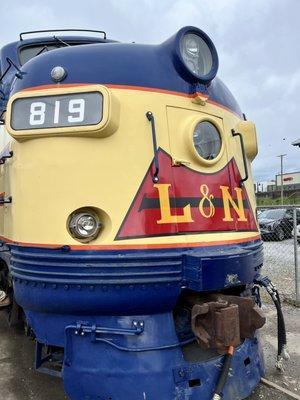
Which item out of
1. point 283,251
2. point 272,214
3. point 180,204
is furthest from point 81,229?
point 272,214

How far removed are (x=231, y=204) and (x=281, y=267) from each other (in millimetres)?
6751

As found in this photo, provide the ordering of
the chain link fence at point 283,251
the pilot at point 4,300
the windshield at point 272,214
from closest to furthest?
the pilot at point 4,300
the chain link fence at point 283,251
the windshield at point 272,214

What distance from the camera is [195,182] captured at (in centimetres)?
295

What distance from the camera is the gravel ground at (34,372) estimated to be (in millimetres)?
3467

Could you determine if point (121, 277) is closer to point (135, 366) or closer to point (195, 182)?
point (135, 366)

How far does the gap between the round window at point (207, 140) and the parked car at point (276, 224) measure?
10682 mm

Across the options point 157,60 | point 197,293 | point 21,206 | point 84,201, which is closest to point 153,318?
point 197,293

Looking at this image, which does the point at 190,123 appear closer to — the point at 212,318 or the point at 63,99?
the point at 63,99

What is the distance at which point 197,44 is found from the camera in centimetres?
309

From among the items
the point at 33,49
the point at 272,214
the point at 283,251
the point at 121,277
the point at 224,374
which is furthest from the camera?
the point at 272,214

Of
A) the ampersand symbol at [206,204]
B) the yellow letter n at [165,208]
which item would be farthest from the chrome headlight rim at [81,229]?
the ampersand symbol at [206,204]

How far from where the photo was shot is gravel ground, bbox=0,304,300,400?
11.4ft

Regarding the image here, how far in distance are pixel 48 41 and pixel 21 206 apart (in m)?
2.33

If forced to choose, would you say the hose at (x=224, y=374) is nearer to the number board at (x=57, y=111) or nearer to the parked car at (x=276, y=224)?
the number board at (x=57, y=111)
